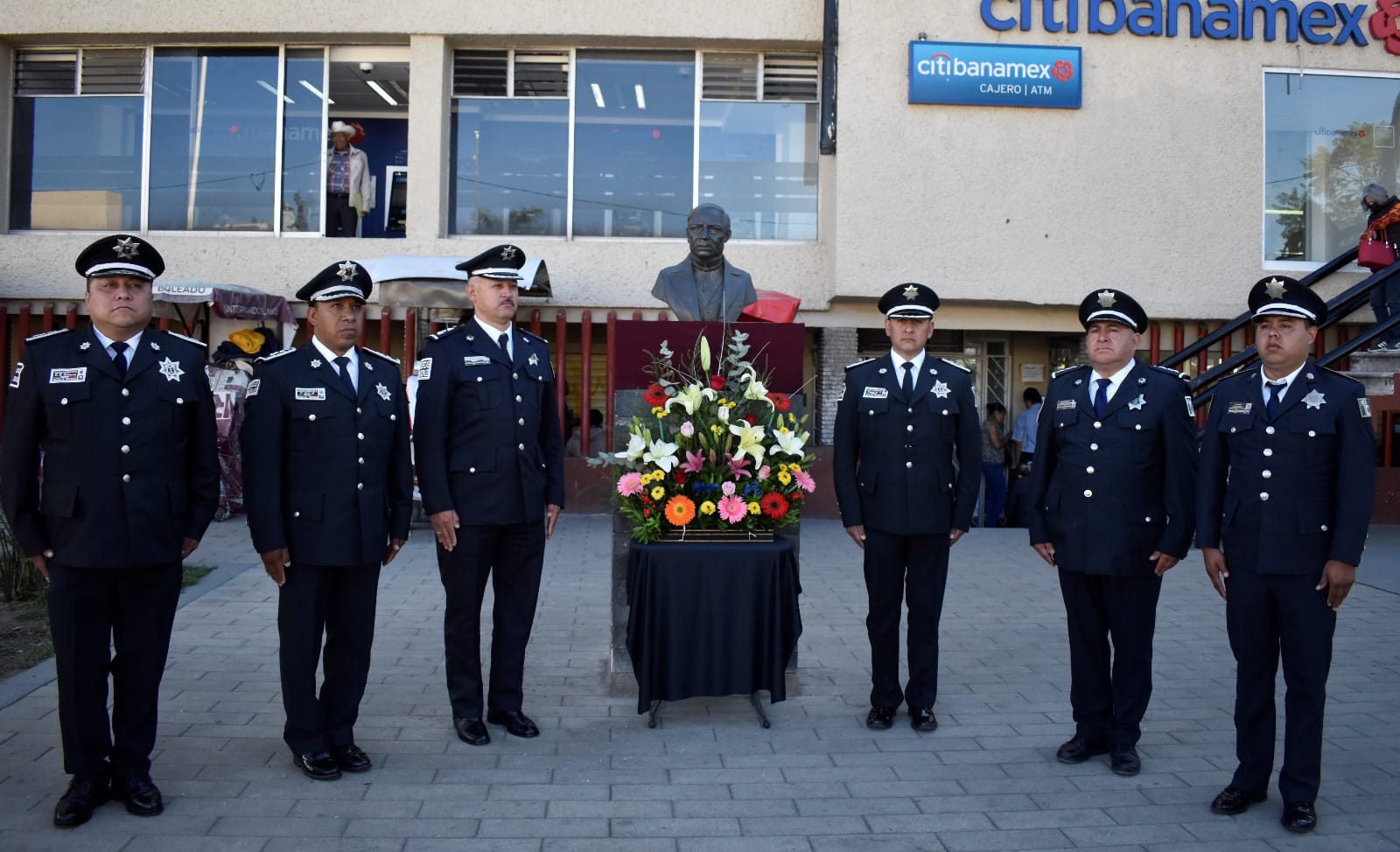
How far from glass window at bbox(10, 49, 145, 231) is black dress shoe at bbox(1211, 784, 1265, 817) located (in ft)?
43.2

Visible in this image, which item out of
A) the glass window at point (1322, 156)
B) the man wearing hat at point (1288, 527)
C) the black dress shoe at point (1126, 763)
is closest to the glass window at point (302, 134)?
the glass window at point (1322, 156)

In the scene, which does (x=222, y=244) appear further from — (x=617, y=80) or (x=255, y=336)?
(x=617, y=80)

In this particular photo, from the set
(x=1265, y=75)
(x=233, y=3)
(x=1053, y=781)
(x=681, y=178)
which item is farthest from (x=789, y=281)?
(x=1053, y=781)

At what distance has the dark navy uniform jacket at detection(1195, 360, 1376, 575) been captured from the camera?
4.01m

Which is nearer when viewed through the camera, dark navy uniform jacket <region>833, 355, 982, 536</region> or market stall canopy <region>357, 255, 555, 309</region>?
dark navy uniform jacket <region>833, 355, 982, 536</region>

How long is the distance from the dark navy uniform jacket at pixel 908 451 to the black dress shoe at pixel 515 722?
1734 mm

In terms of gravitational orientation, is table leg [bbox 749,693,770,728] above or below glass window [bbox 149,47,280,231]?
below

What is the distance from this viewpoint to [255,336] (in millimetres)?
12242

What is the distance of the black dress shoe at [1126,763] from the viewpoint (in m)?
4.63

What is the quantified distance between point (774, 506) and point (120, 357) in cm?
285

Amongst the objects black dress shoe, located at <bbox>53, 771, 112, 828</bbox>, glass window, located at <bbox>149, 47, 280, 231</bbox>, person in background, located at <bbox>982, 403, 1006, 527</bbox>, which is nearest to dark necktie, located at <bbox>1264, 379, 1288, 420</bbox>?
black dress shoe, located at <bbox>53, 771, 112, 828</bbox>

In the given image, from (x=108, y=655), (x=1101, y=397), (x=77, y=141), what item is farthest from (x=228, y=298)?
(x=1101, y=397)

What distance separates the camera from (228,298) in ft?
37.7

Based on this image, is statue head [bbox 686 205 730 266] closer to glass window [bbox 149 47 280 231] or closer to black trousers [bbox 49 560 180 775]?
black trousers [bbox 49 560 180 775]
